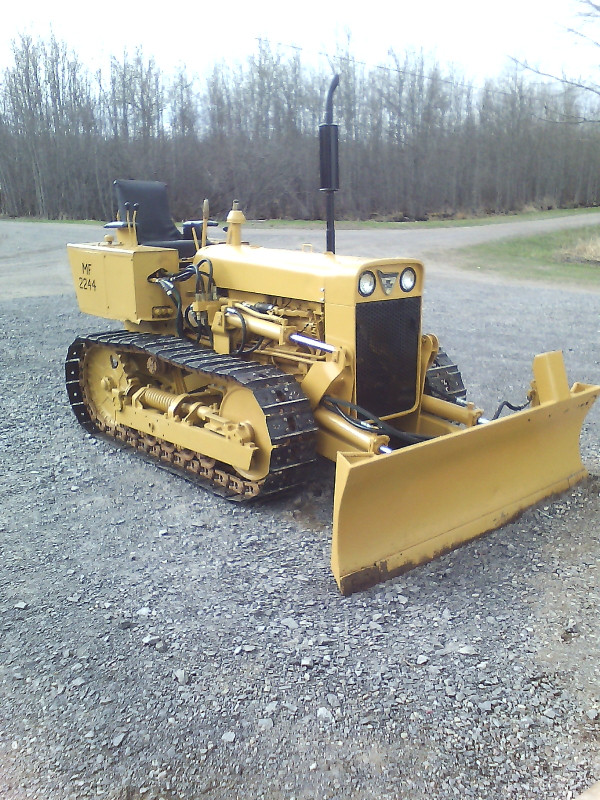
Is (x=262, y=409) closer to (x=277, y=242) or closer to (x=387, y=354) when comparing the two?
(x=387, y=354)

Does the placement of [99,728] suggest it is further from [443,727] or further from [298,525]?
[298,525]

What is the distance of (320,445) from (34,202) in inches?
1111

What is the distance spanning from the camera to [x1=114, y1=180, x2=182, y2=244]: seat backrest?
21.0 ft

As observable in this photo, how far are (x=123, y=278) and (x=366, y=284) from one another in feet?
6.80

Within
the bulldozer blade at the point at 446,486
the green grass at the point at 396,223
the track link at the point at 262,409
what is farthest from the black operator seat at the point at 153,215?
the green grass at the point at 396,223

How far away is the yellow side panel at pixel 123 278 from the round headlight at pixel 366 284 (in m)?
1.86

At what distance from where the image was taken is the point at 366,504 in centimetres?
368

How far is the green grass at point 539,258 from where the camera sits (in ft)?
50.6

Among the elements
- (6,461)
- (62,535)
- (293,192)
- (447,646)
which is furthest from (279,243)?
(447,646)

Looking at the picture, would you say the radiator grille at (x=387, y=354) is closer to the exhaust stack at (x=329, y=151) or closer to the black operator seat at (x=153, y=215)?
the exhaust stack at (x=329, y=151)

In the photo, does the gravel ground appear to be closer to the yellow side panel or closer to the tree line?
the yellow side panel

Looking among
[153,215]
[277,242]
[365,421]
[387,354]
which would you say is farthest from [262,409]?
[277,242]

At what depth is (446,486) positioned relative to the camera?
403 cm

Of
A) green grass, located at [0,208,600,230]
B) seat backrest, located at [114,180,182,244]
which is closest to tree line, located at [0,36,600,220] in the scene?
green grass, located at [0,208,600,230]
